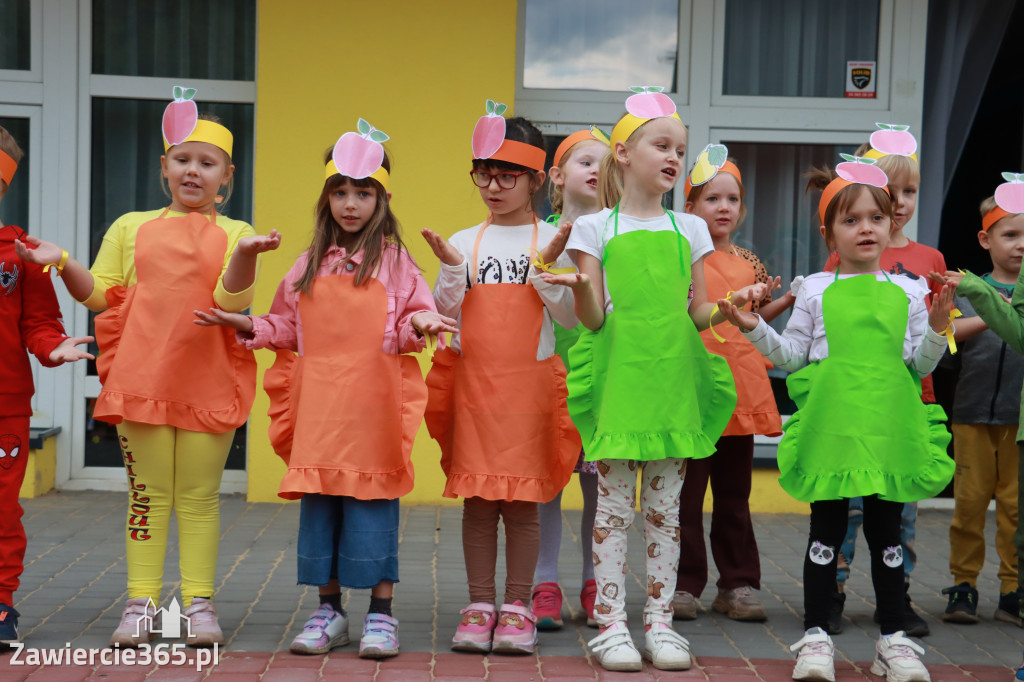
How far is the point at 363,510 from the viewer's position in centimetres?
356

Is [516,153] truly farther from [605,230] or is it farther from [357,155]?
[357,155]

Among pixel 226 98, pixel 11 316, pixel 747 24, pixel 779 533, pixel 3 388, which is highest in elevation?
pixel 747 24

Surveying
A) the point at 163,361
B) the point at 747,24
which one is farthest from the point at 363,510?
the point at 747,24

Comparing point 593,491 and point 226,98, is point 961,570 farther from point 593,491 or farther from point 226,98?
point 226,98

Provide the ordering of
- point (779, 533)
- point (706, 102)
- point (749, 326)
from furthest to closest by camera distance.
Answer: point (706, 102)
point (779, 533)
point (749, 326)

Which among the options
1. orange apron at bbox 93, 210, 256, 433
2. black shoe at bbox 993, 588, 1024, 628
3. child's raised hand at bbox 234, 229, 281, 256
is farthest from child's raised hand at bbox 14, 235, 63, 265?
black shoe at bbox 993, 588, 1024, 628

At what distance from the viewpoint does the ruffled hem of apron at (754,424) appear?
417 centimetres

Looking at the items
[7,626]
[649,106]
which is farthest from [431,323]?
[7,626]

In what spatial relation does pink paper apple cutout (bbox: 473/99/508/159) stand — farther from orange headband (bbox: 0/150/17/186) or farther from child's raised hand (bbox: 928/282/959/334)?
orange headband (bbox: 0/150/17/186)

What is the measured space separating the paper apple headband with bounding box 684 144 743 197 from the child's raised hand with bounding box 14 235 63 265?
7.84 ft

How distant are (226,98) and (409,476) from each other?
3.98m

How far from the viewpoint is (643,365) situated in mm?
3502

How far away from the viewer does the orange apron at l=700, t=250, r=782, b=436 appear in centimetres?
420

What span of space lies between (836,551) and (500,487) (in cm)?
119
